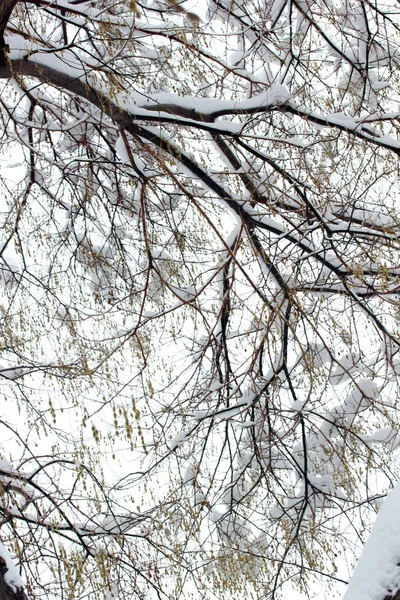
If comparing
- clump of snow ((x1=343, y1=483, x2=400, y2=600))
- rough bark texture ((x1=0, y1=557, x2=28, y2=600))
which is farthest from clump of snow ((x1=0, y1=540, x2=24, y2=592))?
clump of snow ((x1=343, y1=483, x2=400, y2=600))

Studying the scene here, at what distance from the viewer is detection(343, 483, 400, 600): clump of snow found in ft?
5.27

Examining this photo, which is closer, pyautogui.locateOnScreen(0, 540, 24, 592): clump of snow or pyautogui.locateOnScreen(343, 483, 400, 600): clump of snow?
pyautogui.locateOnScreen(343, 483, 400, 600): clump of snow

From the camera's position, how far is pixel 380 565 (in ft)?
5.46

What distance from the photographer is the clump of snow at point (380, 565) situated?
1.61m

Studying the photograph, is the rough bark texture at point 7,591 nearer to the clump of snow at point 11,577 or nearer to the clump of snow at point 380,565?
the clump of snow at point 11,577

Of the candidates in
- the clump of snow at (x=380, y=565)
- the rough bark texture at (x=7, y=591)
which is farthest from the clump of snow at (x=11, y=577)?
the clump of snow at (x=380, y=565)

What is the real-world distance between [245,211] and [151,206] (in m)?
1.15

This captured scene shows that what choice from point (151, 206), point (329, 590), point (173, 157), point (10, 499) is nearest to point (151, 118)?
point (173, 157)

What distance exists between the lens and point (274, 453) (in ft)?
15.6

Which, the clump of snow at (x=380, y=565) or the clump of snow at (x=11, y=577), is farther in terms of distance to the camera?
the clump of snow at (x=11, y=577)

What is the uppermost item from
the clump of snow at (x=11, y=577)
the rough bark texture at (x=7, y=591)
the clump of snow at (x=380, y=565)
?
the clump of snow at (x=380, y=565)

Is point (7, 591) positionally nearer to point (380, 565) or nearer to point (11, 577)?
point (11, 577)

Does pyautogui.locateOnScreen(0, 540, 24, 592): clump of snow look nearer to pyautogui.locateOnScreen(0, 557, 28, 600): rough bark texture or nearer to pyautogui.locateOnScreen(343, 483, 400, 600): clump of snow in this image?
pyautogui.locateOnScreen(0, 557, 28, 600): rough bark texture

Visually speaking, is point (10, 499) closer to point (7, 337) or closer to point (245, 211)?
point (7, 337)
